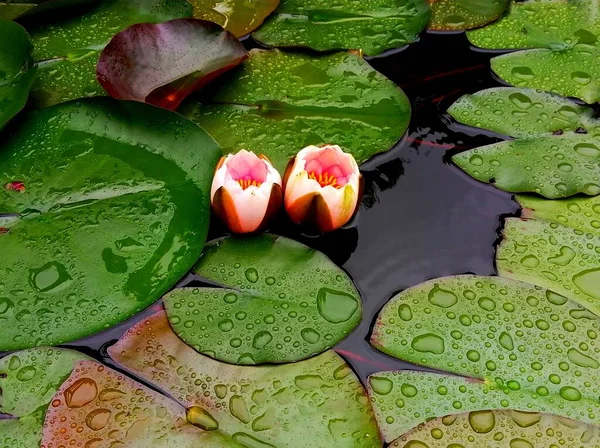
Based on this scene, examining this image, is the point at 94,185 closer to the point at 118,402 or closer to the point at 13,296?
the point at 13,296

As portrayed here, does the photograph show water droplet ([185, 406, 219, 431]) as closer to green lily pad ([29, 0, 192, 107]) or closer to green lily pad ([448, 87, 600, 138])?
green lily pad ([29, 0, 192, 107])

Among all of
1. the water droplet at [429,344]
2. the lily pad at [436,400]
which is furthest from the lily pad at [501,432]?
the water droplet at [429,344]

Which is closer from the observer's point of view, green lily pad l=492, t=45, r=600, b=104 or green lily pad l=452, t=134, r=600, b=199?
green lily pad l=452, t=134, r=600, b=199

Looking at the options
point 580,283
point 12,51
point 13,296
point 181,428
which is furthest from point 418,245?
point 12,51

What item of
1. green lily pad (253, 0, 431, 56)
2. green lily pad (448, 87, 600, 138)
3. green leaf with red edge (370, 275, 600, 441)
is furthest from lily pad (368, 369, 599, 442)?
green lily pad (253, 0, 431, 56)

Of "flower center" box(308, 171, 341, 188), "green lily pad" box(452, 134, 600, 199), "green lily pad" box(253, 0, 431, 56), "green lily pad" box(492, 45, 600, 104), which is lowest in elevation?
"green lily pad" box(452, 134, 600, 199)

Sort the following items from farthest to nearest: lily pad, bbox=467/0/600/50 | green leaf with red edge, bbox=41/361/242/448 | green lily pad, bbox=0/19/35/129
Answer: lily pad, bbox=467/0/600/50
green lily pad, bbox=0/19/35/129
green leaf with red edge, bbox=41/361/242/448
